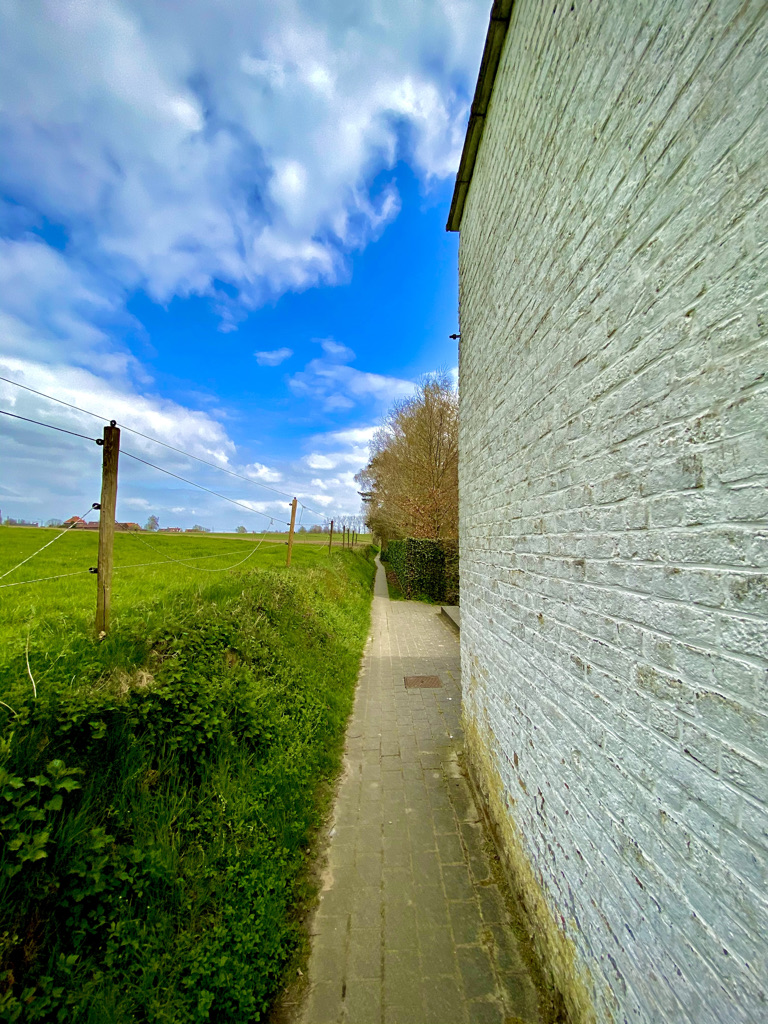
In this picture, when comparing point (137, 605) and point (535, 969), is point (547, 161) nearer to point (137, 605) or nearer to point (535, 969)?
point (535, 969)

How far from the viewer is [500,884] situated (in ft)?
8.86

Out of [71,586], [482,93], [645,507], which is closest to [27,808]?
[645,507]

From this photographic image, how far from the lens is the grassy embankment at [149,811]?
1.78 metres

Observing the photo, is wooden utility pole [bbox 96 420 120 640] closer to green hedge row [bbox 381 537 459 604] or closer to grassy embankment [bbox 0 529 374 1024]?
grassy embankment [bbox 0 529 374 1024]

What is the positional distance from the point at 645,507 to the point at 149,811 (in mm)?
3017

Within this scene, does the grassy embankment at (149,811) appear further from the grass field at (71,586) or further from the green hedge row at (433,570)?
the green hedge row at (433,570)

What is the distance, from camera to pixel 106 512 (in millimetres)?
3395

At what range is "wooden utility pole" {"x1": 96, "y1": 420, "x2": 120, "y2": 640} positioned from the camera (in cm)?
338

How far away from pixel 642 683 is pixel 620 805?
0.47 meters

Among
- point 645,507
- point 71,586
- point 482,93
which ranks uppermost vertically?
point 482,93

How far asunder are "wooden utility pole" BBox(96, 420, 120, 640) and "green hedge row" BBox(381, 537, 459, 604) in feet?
39.4

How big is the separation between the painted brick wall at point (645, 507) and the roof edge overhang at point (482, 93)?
75cm

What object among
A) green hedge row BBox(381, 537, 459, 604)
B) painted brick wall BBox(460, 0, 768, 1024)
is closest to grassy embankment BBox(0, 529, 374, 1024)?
painted brick wall BBox(460, 0, 768, 1024)

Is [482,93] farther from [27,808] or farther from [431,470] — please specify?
[431,470]
